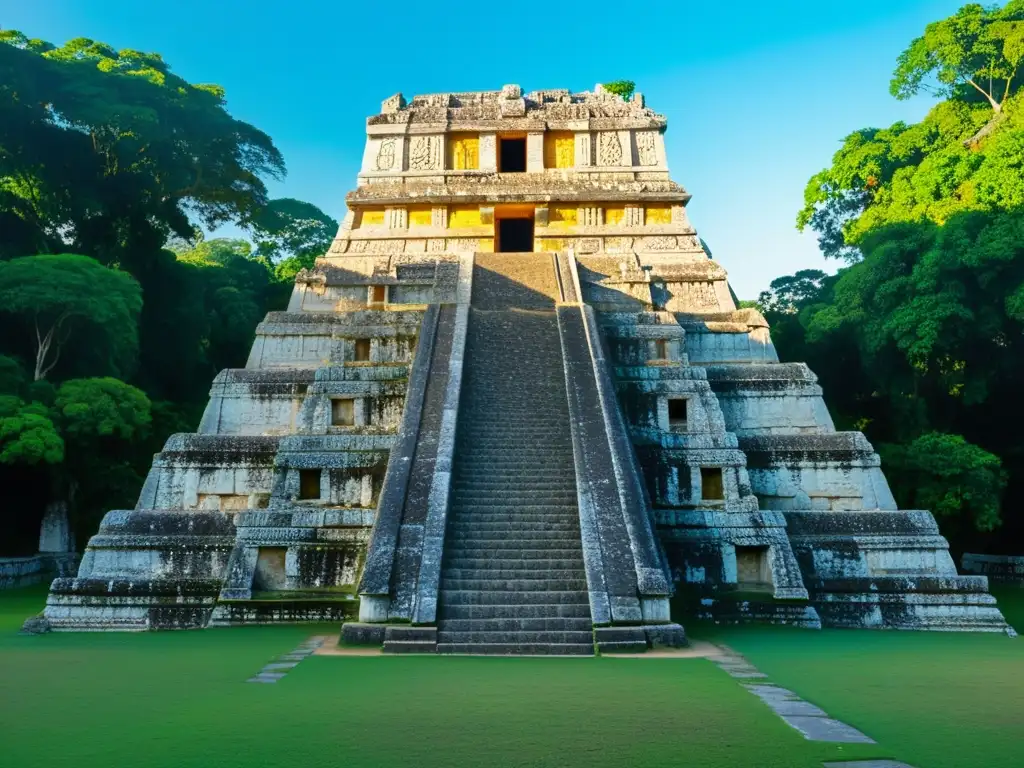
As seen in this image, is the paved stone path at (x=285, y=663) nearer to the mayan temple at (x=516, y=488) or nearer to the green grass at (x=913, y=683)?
the mayan temple at (x=516, y=488)

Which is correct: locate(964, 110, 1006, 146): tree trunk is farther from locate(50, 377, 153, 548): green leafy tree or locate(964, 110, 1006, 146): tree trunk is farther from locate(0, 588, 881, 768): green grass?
locate(50, 377, 153, 548): green leafy tree

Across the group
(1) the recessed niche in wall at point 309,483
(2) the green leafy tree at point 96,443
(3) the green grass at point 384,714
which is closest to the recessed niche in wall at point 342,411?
(1) the recessed niche in wall at point 309,483

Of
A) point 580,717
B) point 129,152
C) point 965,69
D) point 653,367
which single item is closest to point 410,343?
point 653,367

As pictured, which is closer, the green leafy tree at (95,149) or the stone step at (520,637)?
the stone step at (520,637)

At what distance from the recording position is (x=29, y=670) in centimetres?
688

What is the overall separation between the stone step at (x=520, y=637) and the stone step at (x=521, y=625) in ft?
0.31

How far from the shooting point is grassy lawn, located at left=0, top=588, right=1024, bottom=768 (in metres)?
4.51

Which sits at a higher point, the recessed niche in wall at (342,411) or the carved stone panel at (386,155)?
the carved stone panel at (386,155)

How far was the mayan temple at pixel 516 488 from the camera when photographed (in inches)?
345

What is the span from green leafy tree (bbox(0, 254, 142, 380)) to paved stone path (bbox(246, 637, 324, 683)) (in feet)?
42.8

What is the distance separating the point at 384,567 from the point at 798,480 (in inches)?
255

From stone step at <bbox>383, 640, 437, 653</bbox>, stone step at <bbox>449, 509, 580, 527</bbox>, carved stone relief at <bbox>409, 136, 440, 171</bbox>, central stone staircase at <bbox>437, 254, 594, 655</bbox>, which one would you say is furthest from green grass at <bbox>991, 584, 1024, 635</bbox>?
carved stone relief at <bbox>409, 136, 440, 171</bbox>

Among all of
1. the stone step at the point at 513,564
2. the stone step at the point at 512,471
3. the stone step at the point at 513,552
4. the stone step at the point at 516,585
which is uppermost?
the stone step at the point at 512,471

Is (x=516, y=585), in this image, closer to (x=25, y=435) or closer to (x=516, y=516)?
(x=516, y=516)
